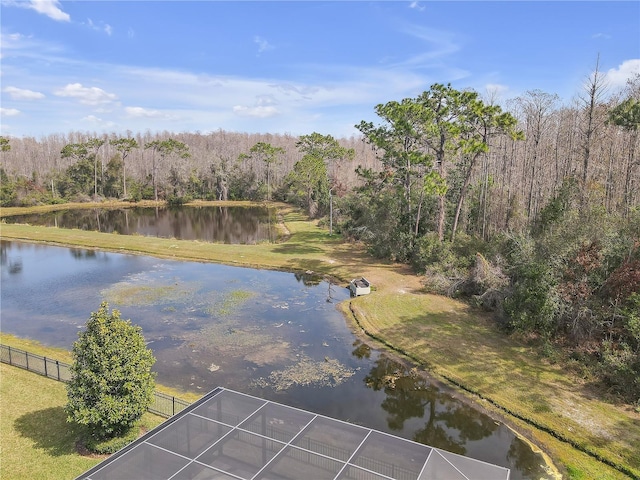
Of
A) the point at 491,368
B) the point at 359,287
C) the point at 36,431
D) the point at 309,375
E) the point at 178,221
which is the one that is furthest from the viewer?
the point at 178,221

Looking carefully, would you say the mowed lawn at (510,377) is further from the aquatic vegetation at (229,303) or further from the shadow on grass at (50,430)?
the shadow on grass at (50,430)

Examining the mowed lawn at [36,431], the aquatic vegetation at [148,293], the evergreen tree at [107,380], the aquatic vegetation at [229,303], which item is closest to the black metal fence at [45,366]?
the mowed lawn at [36,431]

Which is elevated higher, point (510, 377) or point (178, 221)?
point (178, 221)

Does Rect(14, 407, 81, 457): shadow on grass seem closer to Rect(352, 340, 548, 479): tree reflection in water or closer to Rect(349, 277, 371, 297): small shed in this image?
Rect(352, 340, 548, 479): tree reflection in water

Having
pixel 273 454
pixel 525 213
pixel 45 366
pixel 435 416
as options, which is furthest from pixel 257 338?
pixel 525 213

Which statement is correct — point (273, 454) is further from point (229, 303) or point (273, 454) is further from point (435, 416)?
point (229, 303)

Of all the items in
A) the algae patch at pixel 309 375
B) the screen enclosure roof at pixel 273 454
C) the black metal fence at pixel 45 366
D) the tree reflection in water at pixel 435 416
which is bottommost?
the tree reflection in water at pixel 435 416

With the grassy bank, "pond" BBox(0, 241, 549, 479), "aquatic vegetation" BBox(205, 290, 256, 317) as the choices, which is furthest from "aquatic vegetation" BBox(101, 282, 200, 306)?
the grassy bank
